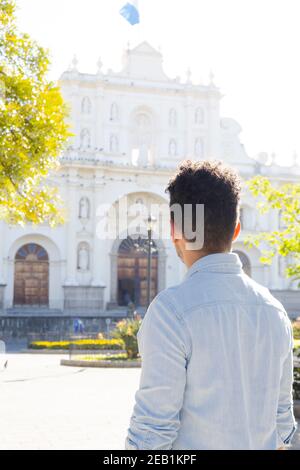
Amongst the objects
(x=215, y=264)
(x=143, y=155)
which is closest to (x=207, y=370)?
(x=215, y=264)

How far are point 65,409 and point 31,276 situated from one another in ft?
93.6

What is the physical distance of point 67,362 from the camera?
17.3 metres

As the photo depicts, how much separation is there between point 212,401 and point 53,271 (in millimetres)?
35352

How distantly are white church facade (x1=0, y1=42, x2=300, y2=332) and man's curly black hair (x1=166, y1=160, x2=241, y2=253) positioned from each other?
106 feet

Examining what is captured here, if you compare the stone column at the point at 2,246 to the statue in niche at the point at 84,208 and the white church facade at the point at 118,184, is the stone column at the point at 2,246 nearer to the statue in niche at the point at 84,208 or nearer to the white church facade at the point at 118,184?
the white church facade at the point at 118,184

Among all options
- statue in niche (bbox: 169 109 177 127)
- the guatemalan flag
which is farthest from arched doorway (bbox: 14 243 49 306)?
the guatemalan flag

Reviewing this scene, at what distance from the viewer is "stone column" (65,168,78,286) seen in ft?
119

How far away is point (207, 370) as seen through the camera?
207 cm

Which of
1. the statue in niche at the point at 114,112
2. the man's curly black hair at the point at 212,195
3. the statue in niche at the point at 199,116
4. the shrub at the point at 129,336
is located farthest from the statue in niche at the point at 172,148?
the man's curly black hair at the point at 212,195

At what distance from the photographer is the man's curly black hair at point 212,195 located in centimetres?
228

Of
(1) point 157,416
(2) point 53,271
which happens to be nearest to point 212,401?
(1) point 157,416

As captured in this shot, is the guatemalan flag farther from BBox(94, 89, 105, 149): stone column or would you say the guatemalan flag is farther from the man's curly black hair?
BBox(94, 89, 105, 149): stone column

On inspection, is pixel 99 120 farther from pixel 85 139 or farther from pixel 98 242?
pixel 98 242

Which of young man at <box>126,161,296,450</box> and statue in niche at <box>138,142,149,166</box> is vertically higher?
statue in niche at <box>138,142,149,166</box>
